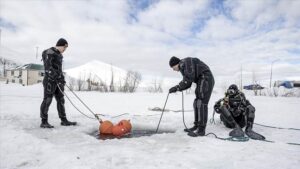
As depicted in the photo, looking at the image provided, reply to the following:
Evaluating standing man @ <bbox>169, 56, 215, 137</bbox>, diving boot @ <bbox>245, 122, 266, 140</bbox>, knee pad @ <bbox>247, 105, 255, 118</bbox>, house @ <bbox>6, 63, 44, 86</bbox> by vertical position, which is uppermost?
house @ <bbox>6, 63, 44, 86</bbox>

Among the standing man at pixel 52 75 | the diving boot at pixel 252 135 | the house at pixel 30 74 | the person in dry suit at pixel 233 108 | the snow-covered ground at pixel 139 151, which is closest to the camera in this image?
the snow-covered ground at pixel 139 151

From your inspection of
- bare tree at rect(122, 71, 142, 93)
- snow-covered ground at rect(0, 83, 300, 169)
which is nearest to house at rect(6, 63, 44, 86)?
bare tree at rect(122, 71, 142, 93)

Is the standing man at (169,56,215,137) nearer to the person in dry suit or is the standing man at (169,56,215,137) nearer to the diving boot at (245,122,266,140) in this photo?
the person in dry suit

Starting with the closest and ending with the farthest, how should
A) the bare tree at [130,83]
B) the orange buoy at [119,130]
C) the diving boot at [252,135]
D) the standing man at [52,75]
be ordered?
the diving boot at [252,135]
the orange buoy at [119,130]
the standing man at [52,75]
the bare tree at [130,83]

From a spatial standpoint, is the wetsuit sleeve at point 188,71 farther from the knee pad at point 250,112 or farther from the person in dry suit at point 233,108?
the knee pad at point 250,112

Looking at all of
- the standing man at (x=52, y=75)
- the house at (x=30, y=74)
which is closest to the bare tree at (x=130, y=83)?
the standing man at (x=52, y=75)

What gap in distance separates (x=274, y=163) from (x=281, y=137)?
1.92 metres

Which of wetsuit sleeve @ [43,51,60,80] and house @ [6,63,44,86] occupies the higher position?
house @ [6,63,44,86]

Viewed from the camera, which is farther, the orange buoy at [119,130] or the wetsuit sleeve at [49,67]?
the wetsuit sleeve at [49,67]

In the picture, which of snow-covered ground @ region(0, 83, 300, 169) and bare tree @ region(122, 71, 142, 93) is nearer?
snow-covered ground @ region(0, 83, 300, 169)

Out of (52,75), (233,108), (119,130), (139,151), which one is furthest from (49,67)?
(233,108)

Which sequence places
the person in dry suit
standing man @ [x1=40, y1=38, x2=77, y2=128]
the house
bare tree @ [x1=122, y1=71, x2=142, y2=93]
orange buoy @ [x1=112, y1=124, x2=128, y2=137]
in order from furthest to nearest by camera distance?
the house → bare tree @ [x1=122, y1=71, x2=142, y2=93] → standing man @ [x1=40, y1=38, x2=77, y2=128] → the person in dry suit → orange buoy @ [x1=112, y1=124, x2=128, y2=137]

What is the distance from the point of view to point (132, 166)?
10.5 feet

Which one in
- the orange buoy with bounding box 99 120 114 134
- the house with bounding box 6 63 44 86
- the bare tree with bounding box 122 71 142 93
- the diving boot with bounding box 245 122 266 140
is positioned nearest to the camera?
the diving boot with bounding box 245 122 266 140
